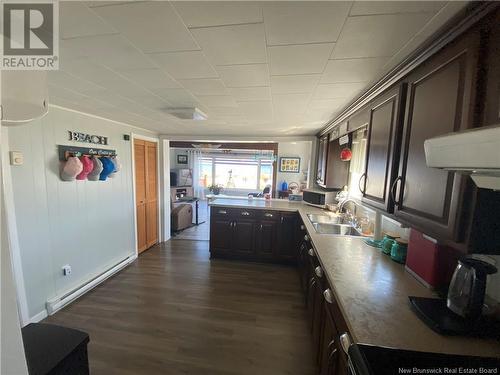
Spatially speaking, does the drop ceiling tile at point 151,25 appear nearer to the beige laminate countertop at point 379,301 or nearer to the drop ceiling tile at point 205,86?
the drop ceiling tile at point 205,86

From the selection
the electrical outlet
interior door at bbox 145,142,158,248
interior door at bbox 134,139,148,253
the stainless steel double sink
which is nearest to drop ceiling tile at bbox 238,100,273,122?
the stainless steel double sink

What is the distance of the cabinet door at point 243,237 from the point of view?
11.8 feet

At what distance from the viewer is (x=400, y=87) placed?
1297 mm

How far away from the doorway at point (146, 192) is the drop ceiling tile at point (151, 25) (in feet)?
9.51

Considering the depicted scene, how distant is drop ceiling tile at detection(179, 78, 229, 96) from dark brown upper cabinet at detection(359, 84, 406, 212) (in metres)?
1.18

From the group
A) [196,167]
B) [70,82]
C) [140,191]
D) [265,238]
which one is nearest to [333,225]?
[265,238]

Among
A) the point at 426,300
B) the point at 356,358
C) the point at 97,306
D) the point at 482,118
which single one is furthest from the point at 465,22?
the point at 97,306

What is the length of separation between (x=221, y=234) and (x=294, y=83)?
2.71 m

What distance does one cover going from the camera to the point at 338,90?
1.82 metres

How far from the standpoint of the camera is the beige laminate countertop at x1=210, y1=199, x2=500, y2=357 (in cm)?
84

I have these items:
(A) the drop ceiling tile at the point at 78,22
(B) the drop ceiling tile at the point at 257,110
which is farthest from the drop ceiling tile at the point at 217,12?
(B) the drop ceiling tile at the point at 257,110

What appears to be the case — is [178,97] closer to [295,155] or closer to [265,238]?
[265,238]

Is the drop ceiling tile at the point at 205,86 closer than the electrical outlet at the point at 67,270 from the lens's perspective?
Yes

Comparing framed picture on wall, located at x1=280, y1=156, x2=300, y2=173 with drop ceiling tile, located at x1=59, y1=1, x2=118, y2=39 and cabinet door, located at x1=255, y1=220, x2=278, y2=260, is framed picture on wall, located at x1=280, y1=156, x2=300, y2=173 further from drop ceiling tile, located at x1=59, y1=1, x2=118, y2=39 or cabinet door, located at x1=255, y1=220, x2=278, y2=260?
drop ceiling tile, located at x1=59, y1=1, x2=118, y2=39
